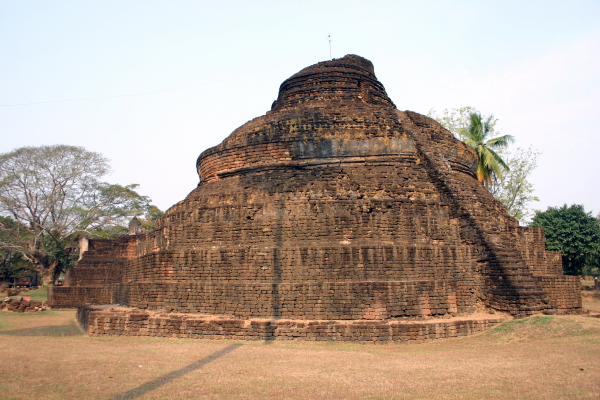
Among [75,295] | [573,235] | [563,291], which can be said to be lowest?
[75,295]

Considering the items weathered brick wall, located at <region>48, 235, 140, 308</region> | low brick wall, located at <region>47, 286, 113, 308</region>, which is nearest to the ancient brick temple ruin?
low brick wall, located at <region>47, 286, 113, 308</region>

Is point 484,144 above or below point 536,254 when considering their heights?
above

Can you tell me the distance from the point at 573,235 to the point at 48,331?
986 inches

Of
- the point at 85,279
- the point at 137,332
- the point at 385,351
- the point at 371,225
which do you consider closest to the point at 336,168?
the point at 371,225

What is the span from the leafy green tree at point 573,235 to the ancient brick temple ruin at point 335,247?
1149cm

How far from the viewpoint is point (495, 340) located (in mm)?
10164

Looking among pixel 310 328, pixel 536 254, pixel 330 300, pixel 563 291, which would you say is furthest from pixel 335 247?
pixel 536 254

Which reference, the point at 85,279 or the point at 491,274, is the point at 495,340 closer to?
the point at 491,274

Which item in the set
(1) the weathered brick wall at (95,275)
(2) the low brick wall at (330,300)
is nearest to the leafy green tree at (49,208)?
(1) the weathered brick wall at (95,275)

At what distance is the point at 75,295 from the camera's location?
71.3 ft

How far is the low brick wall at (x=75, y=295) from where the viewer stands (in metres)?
21.6

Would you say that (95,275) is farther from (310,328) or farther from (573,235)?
(573,235)

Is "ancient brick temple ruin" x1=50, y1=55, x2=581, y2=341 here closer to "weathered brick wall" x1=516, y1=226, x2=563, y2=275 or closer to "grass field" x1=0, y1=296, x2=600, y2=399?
"weathered brick wall" x1=516, y1=226, x2=563, y2=275

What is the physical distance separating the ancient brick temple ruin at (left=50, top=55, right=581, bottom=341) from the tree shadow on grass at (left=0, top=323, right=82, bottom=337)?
66 centimetres
